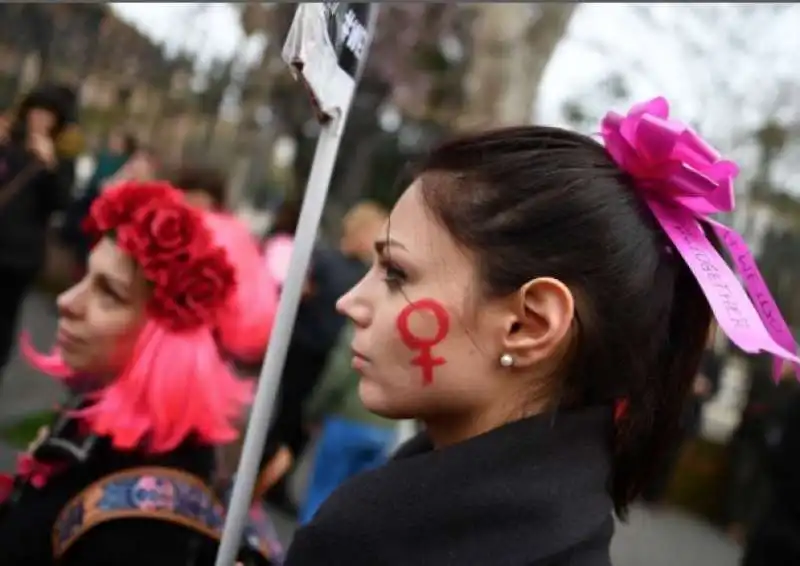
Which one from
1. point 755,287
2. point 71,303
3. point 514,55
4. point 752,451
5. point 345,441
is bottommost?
point 752,451

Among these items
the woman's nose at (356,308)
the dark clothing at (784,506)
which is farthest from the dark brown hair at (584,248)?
the dark clothing at (784,506)

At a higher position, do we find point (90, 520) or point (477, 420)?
point (477, 420)

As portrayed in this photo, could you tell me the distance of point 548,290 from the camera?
1.15m

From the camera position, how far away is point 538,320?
1159 mm

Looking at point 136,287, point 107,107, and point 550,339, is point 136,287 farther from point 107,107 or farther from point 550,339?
point 107,107

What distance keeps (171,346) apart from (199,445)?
18cm

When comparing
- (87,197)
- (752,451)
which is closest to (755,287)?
(87,197)

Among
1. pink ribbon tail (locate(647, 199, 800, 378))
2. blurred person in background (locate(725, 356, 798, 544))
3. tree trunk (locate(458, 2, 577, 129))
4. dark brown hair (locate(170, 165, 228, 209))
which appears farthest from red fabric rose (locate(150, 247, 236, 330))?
tree trunk (locate(458, 2, 577, 129))

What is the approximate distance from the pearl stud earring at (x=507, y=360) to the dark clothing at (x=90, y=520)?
0.75m

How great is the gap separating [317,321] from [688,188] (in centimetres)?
365

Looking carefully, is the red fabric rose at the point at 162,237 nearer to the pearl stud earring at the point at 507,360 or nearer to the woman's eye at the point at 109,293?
the woman's eye at the point at 109,293

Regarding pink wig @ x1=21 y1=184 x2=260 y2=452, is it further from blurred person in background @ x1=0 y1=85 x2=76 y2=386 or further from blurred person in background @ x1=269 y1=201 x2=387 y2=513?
blurred person in background @ x1=269 y1=201 x2=387 y2=513

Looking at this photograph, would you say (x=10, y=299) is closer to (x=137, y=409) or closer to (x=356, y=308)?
(x=137, y=409)

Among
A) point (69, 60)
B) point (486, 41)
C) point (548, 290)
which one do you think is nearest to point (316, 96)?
point (548, 290)
